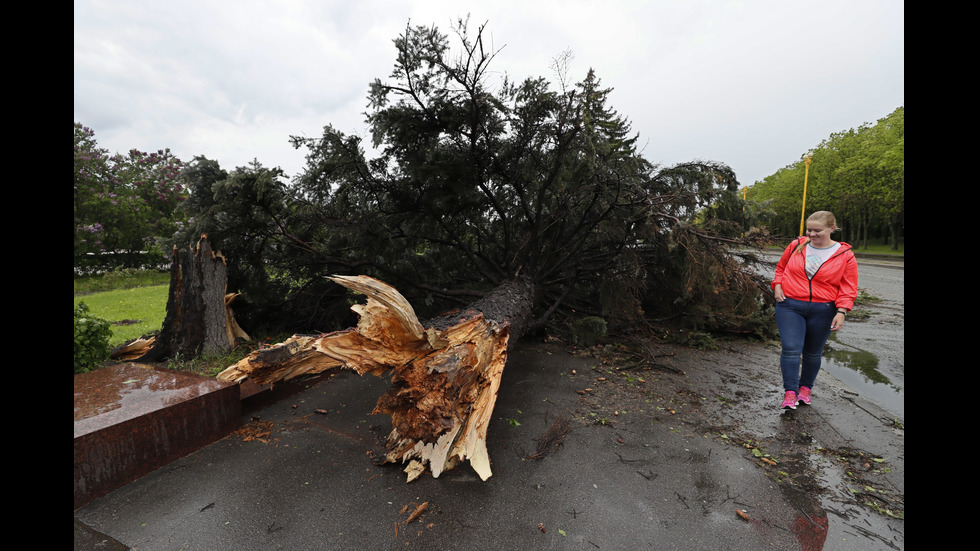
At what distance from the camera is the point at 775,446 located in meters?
2.66

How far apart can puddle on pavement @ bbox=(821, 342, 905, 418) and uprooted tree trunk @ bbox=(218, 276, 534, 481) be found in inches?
145

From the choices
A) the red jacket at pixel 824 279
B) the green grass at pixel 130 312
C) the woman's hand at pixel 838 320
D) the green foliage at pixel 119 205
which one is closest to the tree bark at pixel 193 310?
the green grass at pixel 130 312

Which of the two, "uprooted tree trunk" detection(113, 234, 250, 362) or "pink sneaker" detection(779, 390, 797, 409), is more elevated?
"uprooted tree trunk" detection(113, 234, 250, 362)

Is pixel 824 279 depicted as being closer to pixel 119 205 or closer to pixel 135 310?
pixel 135 310

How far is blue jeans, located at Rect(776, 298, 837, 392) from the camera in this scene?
3.06 metres

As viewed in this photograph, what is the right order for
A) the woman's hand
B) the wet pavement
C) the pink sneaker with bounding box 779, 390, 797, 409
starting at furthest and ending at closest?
the pink sneaker with bounding box 779, 390, 797, 409 → the woman's hand → the wet pavement

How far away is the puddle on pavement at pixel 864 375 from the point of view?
11.8ft

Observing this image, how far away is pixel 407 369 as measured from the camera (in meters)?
2.37

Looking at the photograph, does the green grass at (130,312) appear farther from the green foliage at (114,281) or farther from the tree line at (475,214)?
the green foliage at (114,281)

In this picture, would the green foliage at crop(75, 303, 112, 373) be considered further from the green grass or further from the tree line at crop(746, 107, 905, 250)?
the tree line at crop(746, 107, 905, 250)

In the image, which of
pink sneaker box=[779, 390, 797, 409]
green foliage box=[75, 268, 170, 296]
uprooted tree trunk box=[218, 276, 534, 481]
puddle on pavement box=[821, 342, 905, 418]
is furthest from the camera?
green foliage box=[75, 268, 170, 296]

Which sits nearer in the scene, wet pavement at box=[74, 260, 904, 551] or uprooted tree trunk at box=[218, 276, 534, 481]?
wet pavement at box=[74, 260, 904, 551]

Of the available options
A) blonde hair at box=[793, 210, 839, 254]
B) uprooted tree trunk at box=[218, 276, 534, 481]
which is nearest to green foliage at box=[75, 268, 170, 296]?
uprooted tree trunk at box=[218, 276, 534, 481]
